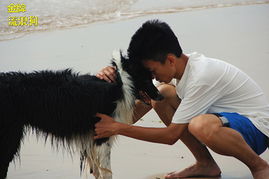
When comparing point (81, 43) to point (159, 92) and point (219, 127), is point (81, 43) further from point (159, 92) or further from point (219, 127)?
point (219, 127)

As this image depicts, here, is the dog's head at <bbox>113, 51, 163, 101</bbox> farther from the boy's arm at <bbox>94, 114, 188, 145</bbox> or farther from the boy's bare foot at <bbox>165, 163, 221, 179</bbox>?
the boy's bare foot at <bbox>165, 163, 221, 179</bbox>

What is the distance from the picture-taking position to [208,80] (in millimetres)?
2881

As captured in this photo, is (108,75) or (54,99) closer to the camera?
(54,99)

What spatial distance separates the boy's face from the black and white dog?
0.07m

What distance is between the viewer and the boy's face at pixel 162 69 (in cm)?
287

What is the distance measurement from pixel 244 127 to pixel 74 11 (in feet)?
19.9

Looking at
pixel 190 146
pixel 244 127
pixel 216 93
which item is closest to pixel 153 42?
pixel 216 93

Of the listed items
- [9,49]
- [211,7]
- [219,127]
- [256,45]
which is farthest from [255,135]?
[211,7]

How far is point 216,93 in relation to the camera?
294 centimetres

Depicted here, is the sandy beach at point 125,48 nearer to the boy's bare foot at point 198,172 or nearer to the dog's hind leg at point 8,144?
the boy's bare foot at point 198,172

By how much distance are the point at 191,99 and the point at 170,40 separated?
368 millimetres

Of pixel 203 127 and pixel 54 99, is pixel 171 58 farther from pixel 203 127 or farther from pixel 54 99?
pixel 54 99

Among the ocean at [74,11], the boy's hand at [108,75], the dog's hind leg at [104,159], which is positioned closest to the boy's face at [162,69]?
the boy's hand at [108,75]

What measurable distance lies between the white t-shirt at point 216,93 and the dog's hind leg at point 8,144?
3.09 ft
